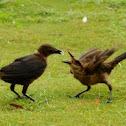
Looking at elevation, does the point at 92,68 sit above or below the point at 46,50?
below

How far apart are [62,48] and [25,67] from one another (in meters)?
4.77

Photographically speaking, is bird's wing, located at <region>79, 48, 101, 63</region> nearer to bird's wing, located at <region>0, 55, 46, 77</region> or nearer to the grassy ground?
the grassy ground

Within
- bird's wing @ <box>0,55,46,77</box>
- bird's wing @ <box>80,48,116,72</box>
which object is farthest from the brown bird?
bird's wing @ <box>0,55,46,77</box>

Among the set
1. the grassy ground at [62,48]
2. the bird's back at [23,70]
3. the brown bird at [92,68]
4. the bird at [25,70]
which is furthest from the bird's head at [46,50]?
the grassy ground at [62,48]

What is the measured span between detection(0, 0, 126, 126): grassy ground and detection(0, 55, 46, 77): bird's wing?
0.43 m

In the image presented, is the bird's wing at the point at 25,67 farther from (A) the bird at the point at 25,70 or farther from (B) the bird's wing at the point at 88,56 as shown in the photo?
(B) the bird's wing at the point at 88,56

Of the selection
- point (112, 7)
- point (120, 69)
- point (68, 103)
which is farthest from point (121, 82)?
point (112, 7)

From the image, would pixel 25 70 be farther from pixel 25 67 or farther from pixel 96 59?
pixel 96 59

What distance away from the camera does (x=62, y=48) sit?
1184 centimetres

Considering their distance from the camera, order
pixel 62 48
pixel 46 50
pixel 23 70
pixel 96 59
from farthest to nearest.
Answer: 1. pixel 62 48
2. pixel 46 50
3. pixel 96 59
4. pixel 23 70

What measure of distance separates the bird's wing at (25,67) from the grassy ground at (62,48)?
430mm

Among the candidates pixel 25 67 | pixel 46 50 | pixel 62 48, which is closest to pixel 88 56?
pixel 46 50

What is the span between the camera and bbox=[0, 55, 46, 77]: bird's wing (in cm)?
698

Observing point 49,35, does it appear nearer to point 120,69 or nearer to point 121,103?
point 120,69
